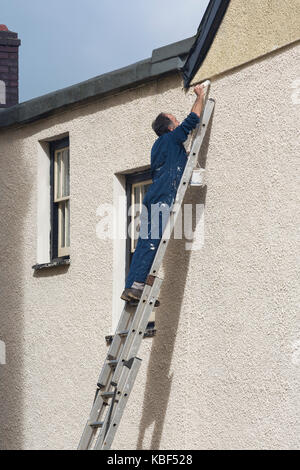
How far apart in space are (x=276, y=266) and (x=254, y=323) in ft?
1.89

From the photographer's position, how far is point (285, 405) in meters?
9.42

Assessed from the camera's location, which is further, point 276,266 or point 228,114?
point 228,114

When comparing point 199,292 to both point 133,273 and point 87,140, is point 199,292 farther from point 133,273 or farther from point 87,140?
point 87,140

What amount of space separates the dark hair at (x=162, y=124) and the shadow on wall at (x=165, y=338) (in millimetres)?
403

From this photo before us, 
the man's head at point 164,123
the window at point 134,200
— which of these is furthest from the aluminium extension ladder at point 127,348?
the window at point 134,200

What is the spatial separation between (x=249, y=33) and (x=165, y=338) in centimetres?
309

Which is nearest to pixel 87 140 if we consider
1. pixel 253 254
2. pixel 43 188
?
pixel 43 188

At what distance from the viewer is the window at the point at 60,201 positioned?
516 inches

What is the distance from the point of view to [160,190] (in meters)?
10.6

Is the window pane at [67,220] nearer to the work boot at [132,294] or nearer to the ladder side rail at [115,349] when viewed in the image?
the ladder side rail at [115,349]

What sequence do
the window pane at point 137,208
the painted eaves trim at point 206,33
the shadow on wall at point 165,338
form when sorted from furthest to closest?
1. the window pane at point 137,208
2. the shadow on wall at point 165,338
3. the painted eaves trim at point 206,33

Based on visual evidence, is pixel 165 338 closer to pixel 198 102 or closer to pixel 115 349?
pixel 115 349

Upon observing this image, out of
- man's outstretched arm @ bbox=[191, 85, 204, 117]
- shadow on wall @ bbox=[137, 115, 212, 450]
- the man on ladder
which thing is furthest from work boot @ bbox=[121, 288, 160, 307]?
man's outstretched arm @ bbox=[191, 85, 204, 117]

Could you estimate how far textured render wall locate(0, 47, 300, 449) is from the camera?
382 inches
